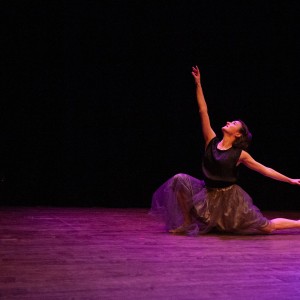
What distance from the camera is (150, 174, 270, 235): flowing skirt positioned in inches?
149

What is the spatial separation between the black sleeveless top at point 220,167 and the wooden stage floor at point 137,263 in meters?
0.47

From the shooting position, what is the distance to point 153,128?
5660 mm

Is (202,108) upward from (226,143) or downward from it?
upward

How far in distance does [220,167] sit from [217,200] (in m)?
0.26

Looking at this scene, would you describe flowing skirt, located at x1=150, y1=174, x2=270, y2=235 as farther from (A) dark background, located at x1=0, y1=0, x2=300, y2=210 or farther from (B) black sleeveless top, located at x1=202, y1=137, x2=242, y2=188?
(A) dark background, located at x1=0, y1=0, x2=300, y2=210

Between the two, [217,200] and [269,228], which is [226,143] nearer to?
[217,200]

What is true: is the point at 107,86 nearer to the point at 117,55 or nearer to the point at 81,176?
the point at 117,55

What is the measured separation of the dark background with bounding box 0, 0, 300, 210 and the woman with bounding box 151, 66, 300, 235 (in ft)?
5.87

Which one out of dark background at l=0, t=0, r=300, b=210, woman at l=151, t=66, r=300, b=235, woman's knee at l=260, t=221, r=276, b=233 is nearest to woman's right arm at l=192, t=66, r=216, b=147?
woman at l=151, t=66, r=300, b=235

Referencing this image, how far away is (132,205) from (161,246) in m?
2.70

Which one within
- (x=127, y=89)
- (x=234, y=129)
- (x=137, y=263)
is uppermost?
(x=127, y=89)

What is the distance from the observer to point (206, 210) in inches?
150

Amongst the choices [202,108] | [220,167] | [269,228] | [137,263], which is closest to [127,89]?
[202,108]

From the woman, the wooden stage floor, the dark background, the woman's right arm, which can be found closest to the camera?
the wooden stage floor
